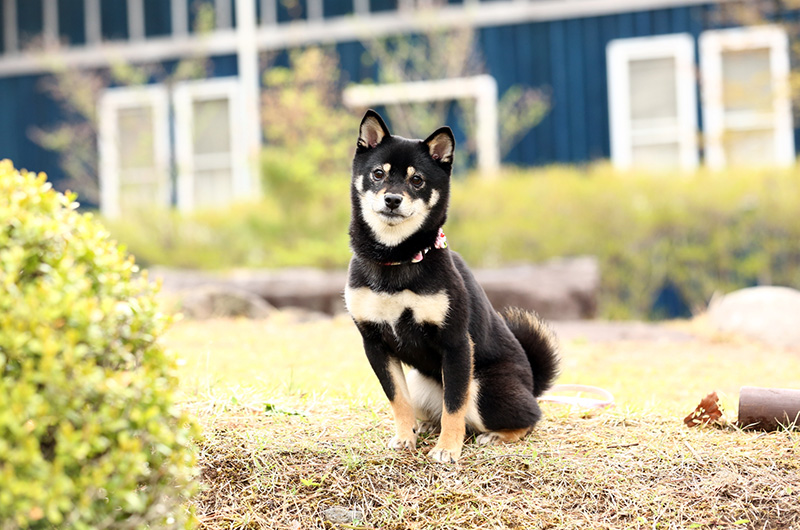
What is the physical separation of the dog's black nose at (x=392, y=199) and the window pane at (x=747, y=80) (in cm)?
870

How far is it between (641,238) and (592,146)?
2.48m

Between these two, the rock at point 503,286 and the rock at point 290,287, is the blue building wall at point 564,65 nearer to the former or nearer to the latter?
the rock at point 503,286

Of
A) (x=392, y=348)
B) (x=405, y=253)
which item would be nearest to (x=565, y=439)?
(x=392, y=348)

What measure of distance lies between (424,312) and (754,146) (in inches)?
394

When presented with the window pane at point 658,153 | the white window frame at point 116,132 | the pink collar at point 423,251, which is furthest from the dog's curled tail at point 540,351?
the white window frame at point 116,132

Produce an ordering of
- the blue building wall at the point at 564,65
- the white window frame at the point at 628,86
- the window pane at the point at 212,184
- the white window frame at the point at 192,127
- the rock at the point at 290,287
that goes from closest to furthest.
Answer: the rock at the point at 290,287 → the white window frame at the point at 628,86 → the blue building wall at the point at 564,65 → the white window frame at the point at 192,127 → the window pane at the point at 212,184

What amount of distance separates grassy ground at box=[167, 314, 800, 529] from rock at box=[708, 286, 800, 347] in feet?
12.7

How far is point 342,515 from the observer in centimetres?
300

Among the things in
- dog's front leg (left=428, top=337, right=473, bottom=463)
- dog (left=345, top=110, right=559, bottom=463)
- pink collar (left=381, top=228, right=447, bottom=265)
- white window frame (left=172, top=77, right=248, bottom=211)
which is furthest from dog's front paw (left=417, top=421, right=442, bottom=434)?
white window frame (left=172, top=77, right=248, bottom=211)

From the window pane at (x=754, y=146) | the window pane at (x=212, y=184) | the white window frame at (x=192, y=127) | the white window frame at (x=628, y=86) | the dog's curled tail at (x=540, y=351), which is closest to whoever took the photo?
the dog's curled tail at (x=540, y=351)

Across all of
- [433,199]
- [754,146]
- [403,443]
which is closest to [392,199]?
[433,199]

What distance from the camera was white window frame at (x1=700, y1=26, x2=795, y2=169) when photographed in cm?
1078

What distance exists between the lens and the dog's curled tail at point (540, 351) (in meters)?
3.76

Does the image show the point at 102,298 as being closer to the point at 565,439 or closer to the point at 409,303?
the point at 409,303
